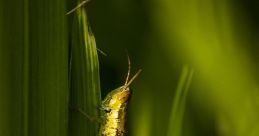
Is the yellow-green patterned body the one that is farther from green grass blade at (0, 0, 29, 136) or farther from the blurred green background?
green grass blade at (0, 0, 29, 136)

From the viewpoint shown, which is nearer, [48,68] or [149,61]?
[48,68]

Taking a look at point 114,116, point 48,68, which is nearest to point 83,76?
point 48,68

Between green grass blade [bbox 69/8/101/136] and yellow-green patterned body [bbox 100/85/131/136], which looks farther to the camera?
yellow-green patterned body [bbox 100/85/131/136]

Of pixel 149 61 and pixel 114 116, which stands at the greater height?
pixel 149 61

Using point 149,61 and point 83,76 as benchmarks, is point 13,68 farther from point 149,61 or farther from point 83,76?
point 149,61

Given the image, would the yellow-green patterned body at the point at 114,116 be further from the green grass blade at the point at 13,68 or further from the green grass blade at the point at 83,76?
the green grass blade at the point at 13,68

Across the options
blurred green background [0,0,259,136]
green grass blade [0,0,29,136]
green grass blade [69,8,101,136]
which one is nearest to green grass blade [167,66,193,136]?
blurred green background [0,0,259,136]
